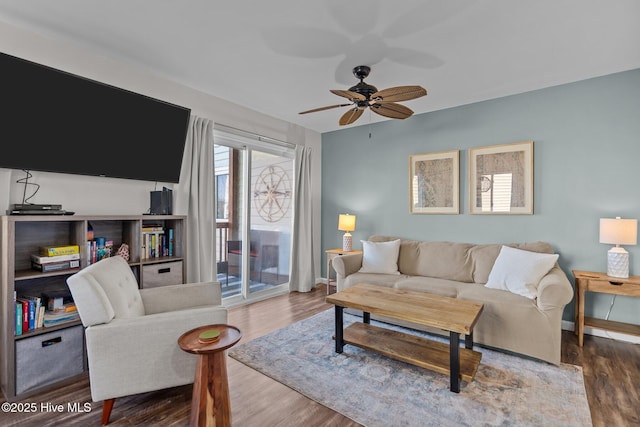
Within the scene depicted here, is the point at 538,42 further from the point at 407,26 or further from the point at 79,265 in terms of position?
the point at 79,265

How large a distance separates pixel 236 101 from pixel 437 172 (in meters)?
2.78

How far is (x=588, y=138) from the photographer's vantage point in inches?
125

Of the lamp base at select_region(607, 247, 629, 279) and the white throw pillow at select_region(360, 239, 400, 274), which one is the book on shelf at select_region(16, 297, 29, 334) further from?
the lamp base at select_region(607, 247, 629, 279)

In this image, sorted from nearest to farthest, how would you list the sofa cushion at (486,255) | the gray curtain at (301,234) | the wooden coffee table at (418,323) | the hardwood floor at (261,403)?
the hardwood floor at (261,403), the wooden coffee table at (418,323), the sofa cushion at (486,255), the gray curtain at (301,234)

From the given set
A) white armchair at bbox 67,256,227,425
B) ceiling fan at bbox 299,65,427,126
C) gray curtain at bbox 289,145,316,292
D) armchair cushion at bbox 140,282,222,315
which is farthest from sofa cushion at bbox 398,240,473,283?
white armchair at bbox 67,256,227,425

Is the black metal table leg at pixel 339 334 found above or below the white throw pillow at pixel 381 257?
below

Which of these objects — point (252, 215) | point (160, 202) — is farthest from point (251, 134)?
point (160, 202)

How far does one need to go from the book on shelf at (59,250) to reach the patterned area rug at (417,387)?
1501 millimetres

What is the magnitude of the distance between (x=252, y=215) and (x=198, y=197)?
1.02m

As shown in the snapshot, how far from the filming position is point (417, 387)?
219cm

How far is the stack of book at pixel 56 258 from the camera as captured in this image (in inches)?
87.2

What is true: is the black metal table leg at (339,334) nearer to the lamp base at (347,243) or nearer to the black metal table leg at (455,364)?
the black metal table leg at (455,364)

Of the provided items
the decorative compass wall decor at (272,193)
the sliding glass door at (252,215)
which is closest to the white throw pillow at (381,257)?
the sliding glass door at (252,215)

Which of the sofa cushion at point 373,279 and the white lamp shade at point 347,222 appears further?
the white lamp shade at point 347,222
